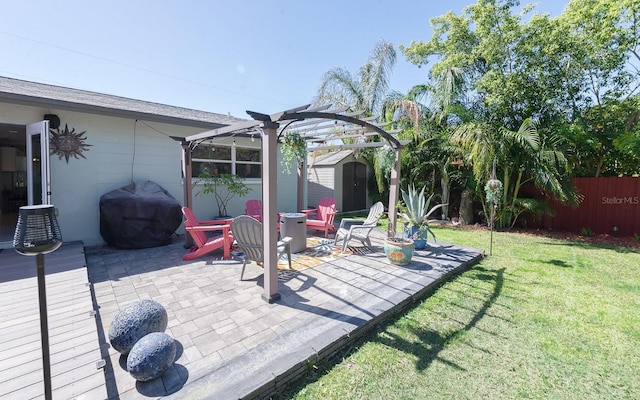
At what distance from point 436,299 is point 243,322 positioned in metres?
2.62

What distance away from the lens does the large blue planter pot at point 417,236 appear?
5839 millimetres

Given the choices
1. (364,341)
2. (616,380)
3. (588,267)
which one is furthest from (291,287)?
(588,267)

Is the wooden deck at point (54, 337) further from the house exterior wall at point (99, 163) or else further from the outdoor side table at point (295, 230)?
the outdoor side table at point (295, 230)

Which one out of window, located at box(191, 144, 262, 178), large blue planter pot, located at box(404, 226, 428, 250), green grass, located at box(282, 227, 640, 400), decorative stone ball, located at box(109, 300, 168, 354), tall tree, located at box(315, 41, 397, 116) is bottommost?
green grass, located at box(282, 227, 640, 400)

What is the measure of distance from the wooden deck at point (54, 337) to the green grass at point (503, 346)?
1.60 metres

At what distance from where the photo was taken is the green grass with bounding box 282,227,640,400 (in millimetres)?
2197

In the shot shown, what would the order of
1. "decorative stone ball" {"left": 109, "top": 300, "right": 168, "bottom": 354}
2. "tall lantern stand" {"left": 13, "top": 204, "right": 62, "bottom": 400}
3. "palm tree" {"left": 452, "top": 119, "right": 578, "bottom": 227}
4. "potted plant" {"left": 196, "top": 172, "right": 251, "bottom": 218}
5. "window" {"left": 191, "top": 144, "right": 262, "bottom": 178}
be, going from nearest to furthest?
1. "tall lantern stand" {"left": 13, "top": 204, "right": 62, "bottom": 400}
2. "decorative stone ball" {"left": 109, "top": 300, "right": 168, "bottom": 354}
3. "palm tree" {"left": 452, "top": 119, "right": 578, "bottom": 227}
4. "potted plant" {"left": 196, "top": 172, "right": 251, "bottom": 218}
5. "window" {"left": 191, "top": 144, "right": 262, "bottom": 178}

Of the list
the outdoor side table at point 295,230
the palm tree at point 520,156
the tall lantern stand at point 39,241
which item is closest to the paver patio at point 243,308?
the tall lantern stand at point 39,241

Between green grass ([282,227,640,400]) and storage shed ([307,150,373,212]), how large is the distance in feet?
26.5

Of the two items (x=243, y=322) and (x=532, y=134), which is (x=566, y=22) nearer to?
(x=532, y=134)

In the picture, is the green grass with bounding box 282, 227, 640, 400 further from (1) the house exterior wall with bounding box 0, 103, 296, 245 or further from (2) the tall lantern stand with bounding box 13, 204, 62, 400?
(1) the house exterior wall with bounding box 0, 103, 296, 245

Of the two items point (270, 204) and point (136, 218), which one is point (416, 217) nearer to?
point (270, 204)

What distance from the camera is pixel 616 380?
2330 millimetres

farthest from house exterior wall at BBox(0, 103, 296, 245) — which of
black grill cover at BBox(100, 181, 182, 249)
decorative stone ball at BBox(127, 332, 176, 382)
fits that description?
decorative stone ball at BBox(127, 332, 176, 382)
